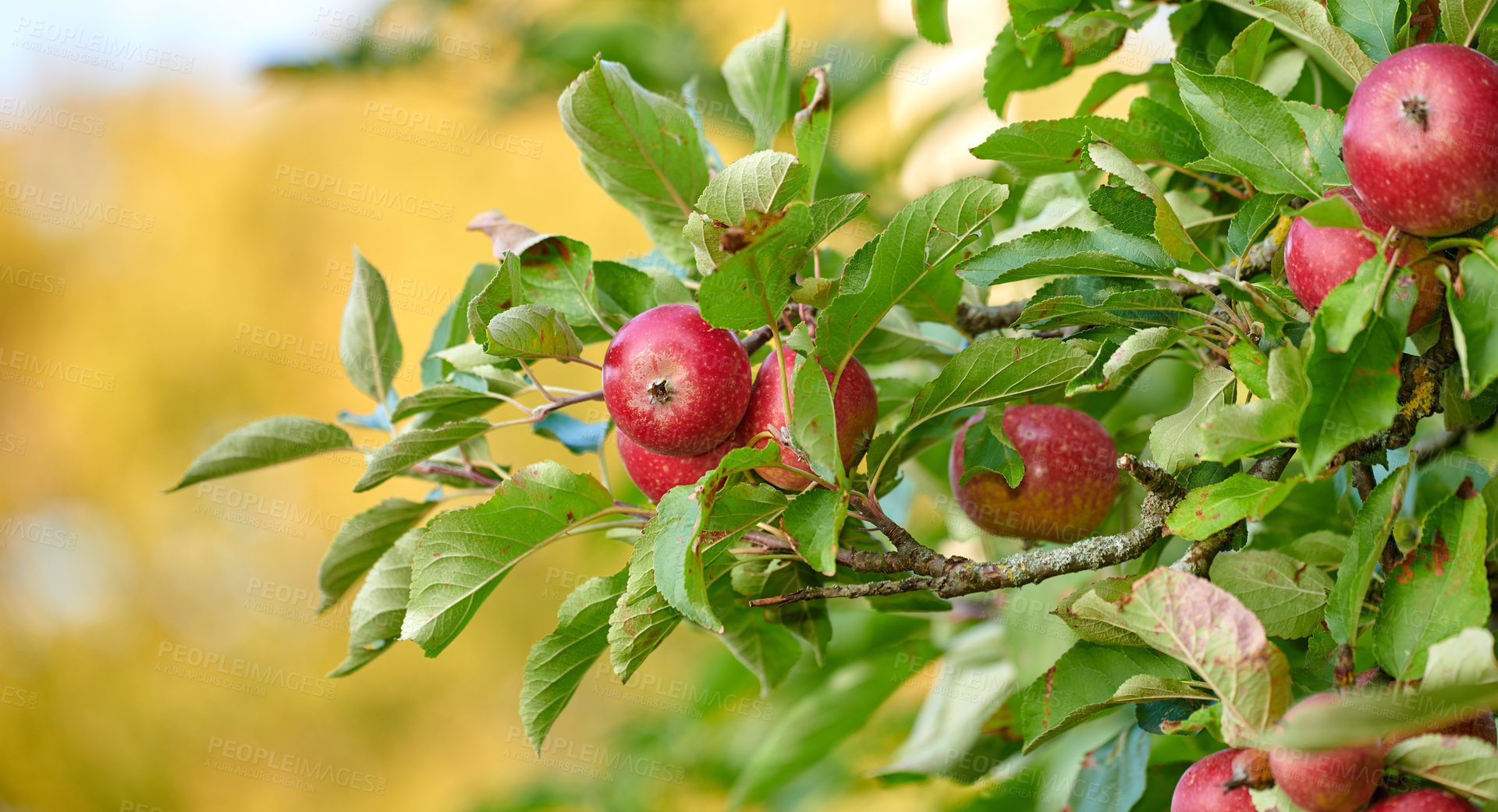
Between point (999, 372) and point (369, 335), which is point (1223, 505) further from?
point (369, 335)

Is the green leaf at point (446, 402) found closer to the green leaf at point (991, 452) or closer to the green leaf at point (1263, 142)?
the green leaf at point (991, 452)

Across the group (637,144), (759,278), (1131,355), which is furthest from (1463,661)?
(637,144)

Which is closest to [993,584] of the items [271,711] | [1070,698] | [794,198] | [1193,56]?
[1070,698]

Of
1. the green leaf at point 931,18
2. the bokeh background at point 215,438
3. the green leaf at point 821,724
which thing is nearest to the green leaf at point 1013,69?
the green leaf at point 931,18

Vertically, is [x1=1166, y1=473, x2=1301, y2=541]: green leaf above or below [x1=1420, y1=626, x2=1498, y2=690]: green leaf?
above

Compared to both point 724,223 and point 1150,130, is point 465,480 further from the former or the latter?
point 1150,130

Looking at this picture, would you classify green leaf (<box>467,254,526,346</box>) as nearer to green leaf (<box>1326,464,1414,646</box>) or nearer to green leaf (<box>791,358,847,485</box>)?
green leaf (<box>791,358,847,485</box>)

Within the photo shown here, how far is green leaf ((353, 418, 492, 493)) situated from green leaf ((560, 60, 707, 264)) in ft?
0.42

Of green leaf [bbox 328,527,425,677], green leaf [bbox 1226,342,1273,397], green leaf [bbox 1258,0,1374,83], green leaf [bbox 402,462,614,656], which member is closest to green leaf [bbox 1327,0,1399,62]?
green leaf [bbox 1258,0,1374,83]

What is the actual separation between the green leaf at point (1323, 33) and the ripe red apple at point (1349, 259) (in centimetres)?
6

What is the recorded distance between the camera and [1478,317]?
0.28 metres

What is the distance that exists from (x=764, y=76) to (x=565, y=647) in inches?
11.0

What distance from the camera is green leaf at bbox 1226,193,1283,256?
35 centimetres

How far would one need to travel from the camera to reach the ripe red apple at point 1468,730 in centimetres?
28
